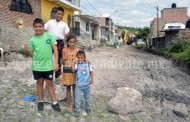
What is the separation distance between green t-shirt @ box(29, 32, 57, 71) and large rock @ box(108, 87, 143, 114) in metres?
1.74

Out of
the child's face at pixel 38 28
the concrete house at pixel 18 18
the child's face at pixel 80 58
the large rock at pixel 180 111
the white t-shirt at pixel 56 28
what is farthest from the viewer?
the concrete house at pixel 18 18

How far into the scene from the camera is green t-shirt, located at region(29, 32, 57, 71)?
464 centimetres

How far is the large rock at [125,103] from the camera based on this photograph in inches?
213

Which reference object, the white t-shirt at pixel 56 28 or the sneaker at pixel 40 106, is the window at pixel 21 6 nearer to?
the white t-shirt at pixel 56 28

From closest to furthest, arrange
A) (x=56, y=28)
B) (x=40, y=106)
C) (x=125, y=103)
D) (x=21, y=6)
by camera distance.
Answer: (x=40, y=106) < (x=125, y=103) < (x=56, y=28) < (x=21, y=6)

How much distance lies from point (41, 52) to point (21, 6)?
34.2ft

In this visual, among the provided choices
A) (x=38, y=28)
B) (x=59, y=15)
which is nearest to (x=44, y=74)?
(x=38, y=28)

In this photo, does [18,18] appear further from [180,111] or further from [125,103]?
[180,111]

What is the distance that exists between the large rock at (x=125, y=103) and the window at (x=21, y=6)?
31.5 feet

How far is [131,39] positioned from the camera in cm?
5303

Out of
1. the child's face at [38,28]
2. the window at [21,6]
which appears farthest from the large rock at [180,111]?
the window at [21,6]

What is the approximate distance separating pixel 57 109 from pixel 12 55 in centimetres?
616

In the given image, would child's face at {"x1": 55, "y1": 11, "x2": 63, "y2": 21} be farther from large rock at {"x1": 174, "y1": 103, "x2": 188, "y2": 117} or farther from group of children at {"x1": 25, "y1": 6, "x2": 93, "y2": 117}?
large rock at {"x1": 174, "y1": 103, "x2": 188, "y2": 117}

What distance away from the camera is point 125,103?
545cm
